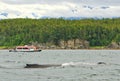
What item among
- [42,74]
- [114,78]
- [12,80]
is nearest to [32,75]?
[42,74]

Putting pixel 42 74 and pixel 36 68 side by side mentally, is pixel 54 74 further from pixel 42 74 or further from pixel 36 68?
pixel 36 68

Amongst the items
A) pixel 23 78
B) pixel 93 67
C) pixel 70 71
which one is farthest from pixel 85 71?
pixel 23 78

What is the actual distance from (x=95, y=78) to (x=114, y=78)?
8.29 ft

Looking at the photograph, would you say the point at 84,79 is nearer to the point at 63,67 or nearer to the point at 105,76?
the point at 105,76

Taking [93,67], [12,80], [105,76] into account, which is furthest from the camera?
[93,67]

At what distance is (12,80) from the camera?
2795 inches

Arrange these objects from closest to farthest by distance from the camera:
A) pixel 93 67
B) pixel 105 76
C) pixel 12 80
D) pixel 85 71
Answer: pixel 12 80 → pixel 105 76 → pixel 85 71 → pixel 93 67

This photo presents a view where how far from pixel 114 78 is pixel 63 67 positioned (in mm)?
22035

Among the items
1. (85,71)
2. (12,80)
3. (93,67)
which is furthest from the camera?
(93,67)

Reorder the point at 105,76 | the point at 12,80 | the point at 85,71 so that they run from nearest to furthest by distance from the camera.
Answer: the point at 12,80 → the point at 105,76 → the point at 85,71

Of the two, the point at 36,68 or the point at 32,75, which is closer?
the point at 32,75

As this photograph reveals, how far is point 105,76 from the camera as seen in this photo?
251 feet

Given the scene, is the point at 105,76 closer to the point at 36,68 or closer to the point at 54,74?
the point at 54,74

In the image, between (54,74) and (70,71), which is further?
(70,71)
